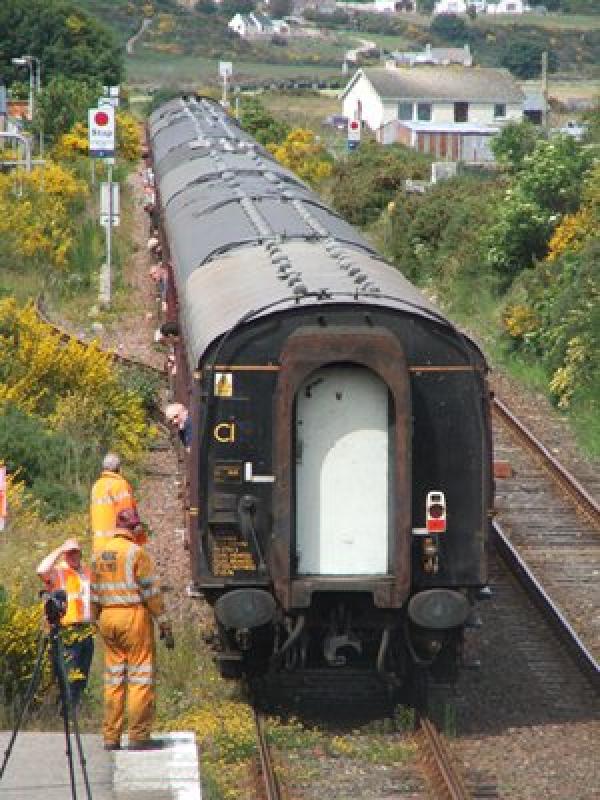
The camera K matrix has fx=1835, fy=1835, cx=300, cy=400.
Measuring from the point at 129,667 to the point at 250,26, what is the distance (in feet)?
558

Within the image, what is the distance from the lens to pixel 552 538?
18.4m

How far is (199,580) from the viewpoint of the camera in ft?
40.5

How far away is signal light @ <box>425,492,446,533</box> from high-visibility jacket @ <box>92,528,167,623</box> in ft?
6.46

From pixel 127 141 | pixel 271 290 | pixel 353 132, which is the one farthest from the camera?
pixel 127 141

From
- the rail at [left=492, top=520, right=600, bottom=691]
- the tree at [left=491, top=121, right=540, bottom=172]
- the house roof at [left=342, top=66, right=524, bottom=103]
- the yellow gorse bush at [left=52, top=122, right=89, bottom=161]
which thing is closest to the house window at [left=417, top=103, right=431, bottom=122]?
the house roof at [left=342, top=66, right=524, bottom=103]

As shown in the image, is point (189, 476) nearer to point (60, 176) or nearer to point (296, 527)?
point (296, 527)

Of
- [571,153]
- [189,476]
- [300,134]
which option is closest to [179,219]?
[189,476]

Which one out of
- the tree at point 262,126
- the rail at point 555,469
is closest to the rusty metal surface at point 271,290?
the rail at point 555,469

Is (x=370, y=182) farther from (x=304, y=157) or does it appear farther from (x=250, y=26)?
(x=250, y=26)

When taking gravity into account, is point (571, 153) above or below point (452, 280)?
above

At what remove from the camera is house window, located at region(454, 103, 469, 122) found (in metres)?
91.3

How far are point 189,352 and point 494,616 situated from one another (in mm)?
3984

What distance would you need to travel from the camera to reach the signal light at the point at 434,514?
1227cm

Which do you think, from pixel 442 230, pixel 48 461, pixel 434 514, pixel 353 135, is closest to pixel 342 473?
pixel 434 514
